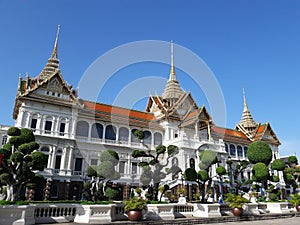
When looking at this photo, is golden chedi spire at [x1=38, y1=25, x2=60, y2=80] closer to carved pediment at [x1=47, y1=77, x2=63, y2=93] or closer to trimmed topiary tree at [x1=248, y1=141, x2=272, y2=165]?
carved pediment at [x1=47, y1=77, x2=63, y2=93]

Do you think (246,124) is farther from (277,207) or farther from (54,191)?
(54,191)

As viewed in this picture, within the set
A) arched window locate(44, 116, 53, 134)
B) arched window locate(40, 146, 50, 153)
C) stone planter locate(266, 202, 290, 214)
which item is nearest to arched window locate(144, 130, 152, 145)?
arched window locate(44, 116, 53, 134)

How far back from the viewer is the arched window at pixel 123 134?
3095cm

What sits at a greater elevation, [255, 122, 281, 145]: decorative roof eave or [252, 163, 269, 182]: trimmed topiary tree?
[255, 122, 281, 145]: decorative roof eave

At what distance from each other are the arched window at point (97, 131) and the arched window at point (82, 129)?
76 cm

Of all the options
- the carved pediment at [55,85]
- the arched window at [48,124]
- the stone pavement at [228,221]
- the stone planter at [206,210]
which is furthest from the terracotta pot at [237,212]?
the carved pediment at [55,85]

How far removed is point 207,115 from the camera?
3372cm

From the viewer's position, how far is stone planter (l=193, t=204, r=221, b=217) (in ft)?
46.7

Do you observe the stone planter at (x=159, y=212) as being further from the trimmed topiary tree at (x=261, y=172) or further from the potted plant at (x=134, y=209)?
the trimmed topiary tree at (x=261, y=172)

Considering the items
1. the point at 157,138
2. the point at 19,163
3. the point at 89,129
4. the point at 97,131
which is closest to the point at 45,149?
the point at 89,129

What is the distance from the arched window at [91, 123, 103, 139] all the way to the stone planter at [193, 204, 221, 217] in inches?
690

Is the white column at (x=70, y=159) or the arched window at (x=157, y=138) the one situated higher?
the arched window at (x=157, y=138)

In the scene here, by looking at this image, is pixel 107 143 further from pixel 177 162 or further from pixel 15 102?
pixel 15 102

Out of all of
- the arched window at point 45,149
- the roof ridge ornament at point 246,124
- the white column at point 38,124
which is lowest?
A: the arched window at point 45,149
